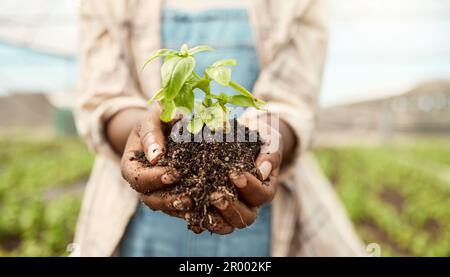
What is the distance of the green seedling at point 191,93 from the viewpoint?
71 cm

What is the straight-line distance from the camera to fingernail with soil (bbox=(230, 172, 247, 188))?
705 mm

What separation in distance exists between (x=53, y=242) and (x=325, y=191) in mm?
1871

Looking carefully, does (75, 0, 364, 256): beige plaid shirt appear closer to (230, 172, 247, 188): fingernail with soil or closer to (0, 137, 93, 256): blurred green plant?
(230, 172, 247, 188): fingernail with soil

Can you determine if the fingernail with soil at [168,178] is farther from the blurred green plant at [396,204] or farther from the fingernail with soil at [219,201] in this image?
the blurred green plant at [396,204]

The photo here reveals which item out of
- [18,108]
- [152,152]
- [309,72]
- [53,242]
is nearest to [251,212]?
[152,152]

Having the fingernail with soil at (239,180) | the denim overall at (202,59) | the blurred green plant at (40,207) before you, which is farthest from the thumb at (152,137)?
the blurred green plant at (40,207)

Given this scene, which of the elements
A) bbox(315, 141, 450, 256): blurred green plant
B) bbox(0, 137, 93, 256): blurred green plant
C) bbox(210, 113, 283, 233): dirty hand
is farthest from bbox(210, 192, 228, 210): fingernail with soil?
bbox(315, 141, 450, 256): blurred green plant

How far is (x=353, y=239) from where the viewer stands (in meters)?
1.10

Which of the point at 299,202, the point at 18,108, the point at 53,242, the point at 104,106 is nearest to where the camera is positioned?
the point at 104,106

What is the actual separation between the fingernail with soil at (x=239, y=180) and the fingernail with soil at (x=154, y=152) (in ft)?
0.36

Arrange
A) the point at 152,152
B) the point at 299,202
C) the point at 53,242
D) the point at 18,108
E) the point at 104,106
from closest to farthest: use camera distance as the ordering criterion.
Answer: the point at 152,152 → the point at 104,106 → the point at 299,202 → the point at 53,242 → the point at 18,108

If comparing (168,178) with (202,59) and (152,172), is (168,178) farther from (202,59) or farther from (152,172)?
(202,59)

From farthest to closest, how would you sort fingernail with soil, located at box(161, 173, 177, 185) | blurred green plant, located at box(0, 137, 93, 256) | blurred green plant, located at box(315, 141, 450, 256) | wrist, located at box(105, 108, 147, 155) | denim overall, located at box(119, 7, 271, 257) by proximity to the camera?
1. blurred green plant, located at box(315, 141, 450, 256)
2. blurred green plant, located at box(0, 137, 93, 256)
3. denim overall, located at box(119, 7, 271, 257)
4. wrist, located at box(105, 108, 147, 155)
5. fingernail with soil, located at box(161, 173, 177, 185)
